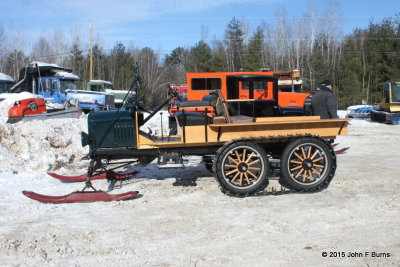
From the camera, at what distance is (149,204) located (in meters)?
5.66

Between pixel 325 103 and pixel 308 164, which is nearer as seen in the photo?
pixel 308 164

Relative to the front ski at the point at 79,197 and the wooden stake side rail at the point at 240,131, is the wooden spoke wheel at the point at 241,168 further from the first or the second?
the front ski at the point at 79,197

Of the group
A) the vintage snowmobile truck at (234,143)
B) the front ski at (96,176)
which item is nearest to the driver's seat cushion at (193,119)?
the vintage snowmobile truck at (234,143)

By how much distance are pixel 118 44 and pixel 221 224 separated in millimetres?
50166

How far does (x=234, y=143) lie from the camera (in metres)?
5.88

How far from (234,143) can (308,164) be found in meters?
1.27

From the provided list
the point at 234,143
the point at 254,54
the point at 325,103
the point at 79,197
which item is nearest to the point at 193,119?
the point at 234,143

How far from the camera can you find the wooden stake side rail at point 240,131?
19.5 feet

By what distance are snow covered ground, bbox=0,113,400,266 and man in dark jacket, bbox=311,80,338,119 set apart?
1.24 metres

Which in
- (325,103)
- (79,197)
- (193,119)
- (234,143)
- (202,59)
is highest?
(202,59)

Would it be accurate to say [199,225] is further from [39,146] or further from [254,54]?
[254,54]

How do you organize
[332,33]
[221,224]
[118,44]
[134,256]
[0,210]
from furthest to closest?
[118,44], [332,33], [0,210], [221,224], [134,256]

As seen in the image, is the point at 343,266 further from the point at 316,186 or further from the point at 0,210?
the point at 0,210

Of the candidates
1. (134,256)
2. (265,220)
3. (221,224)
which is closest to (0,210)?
(134,256)
